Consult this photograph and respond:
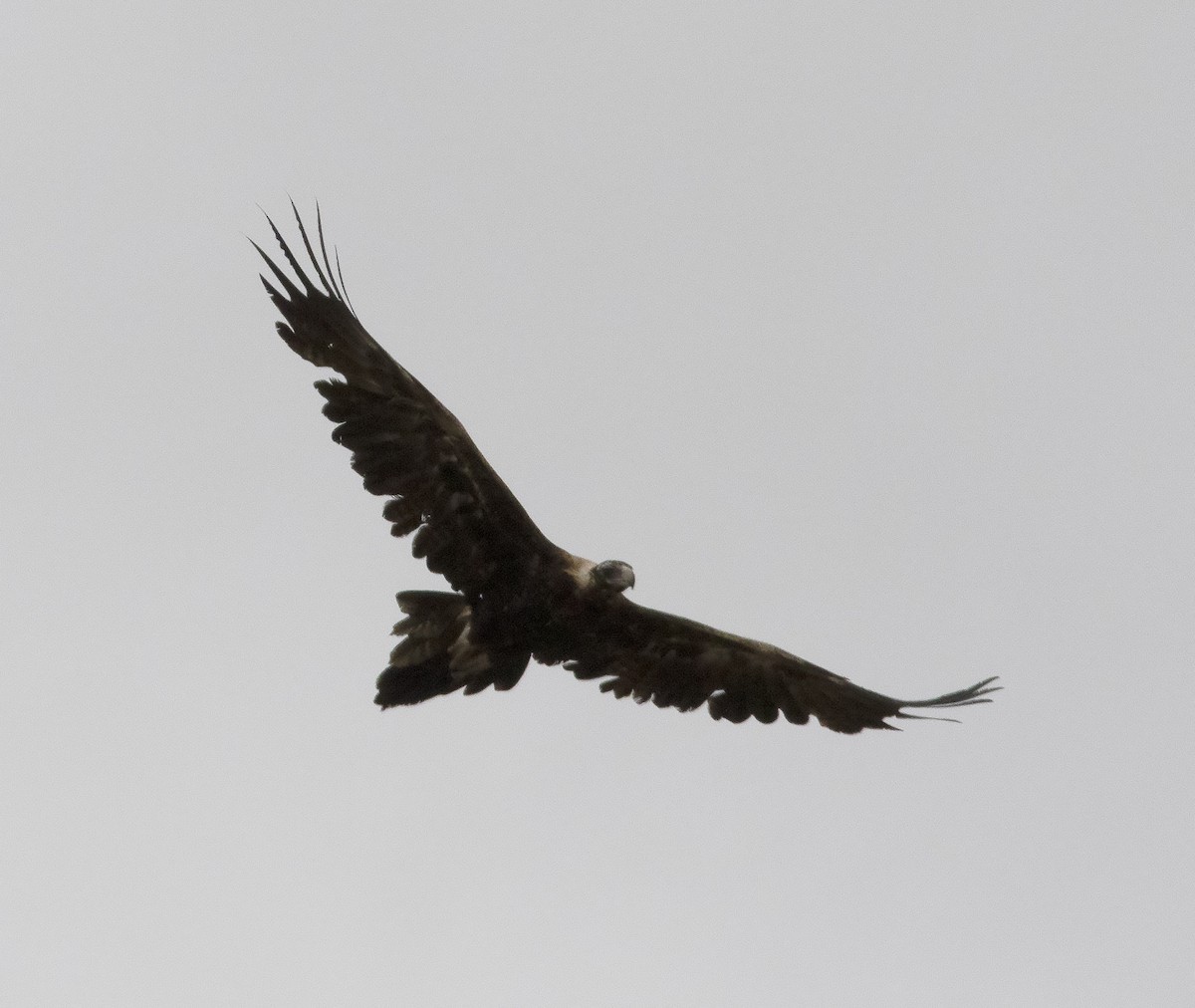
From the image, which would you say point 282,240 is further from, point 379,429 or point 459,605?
point 459,605

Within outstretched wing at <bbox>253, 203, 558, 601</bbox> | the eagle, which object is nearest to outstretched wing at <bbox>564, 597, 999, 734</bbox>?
the eagle

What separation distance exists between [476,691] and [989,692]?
13.2 ft

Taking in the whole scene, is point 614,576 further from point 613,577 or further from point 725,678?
point 725,678

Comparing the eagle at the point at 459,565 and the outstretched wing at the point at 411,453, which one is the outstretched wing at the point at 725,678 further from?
the outstretched wing at the point at 411,453

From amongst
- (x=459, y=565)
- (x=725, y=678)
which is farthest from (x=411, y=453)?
(x=725, y=678)

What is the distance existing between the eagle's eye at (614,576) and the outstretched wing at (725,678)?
3.47 feet

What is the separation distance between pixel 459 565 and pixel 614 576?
3.90ft

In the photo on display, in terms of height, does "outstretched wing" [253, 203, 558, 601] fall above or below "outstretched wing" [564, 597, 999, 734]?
below

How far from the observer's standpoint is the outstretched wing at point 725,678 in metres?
15.2

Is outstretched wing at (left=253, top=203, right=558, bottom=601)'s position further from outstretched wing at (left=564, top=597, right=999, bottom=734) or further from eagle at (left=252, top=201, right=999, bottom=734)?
outstretched wing at (left=564, top=597, right=999, bottom=734)

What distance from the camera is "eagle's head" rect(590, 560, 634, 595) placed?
1404 cm

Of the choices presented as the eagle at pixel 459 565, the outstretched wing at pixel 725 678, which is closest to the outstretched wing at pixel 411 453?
the eagle at pixel 459 565

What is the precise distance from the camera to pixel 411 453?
13.8 meters

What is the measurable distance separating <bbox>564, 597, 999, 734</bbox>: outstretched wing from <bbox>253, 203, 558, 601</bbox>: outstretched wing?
1.48 m
